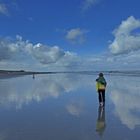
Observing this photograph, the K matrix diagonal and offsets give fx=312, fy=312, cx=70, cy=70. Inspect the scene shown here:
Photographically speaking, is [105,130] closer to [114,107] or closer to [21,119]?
[21,119]

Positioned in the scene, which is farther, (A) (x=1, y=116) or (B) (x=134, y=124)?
(A) (x=1, y=116)

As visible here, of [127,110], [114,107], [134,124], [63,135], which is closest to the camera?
[63,135]

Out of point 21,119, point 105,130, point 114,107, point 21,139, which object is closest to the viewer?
point 21,139

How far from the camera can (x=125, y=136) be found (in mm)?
10477

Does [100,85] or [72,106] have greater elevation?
[100,85]

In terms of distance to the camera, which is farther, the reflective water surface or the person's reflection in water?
the person's reflection in water

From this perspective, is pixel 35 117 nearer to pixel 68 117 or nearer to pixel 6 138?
pixel 68 117

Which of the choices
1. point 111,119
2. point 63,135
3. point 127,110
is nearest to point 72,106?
point 127,110

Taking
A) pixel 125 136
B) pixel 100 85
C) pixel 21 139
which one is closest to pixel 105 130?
pixel 125 136

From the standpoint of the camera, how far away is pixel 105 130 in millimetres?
11461

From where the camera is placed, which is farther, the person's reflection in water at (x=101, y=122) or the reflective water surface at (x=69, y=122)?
the person's reflection in water at (x=101, y=122)

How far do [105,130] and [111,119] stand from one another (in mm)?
2255

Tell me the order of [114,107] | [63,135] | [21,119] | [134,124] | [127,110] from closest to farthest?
[63,135]
[134,124]
[21,119]
[127,110]
[114,107]

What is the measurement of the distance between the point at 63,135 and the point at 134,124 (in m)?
3.38
